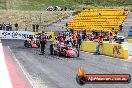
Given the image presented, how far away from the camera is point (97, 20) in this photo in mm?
54781

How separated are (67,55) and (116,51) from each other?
11.2 feet

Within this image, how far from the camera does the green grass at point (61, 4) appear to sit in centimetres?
7325

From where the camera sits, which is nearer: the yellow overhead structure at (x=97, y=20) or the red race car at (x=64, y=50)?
the red race car at (x=64, y=50)

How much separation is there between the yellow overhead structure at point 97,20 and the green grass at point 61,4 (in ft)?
54.0

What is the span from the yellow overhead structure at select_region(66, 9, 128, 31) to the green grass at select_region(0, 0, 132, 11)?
16472 mm

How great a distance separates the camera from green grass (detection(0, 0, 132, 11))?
73.2 meters

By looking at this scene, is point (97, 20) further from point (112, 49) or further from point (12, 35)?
point (112, 49)

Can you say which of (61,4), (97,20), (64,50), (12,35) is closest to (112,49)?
(64,50)

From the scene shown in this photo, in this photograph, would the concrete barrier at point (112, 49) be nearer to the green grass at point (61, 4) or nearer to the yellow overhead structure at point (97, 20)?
the yellow overhead structure at point (97, 20)

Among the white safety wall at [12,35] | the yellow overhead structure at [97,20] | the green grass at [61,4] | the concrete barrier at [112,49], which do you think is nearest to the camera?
the concrete barrier at [112,49]

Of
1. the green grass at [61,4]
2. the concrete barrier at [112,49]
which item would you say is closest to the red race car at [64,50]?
the concrete barrier at [112,49]

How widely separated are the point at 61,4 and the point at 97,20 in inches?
1040

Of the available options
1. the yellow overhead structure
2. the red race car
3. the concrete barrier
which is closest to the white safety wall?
the yellow overhead structure

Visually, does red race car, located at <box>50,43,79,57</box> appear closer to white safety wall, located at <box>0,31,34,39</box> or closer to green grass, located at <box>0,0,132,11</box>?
white safety wall, located at <box>0,31,34,39</box>
